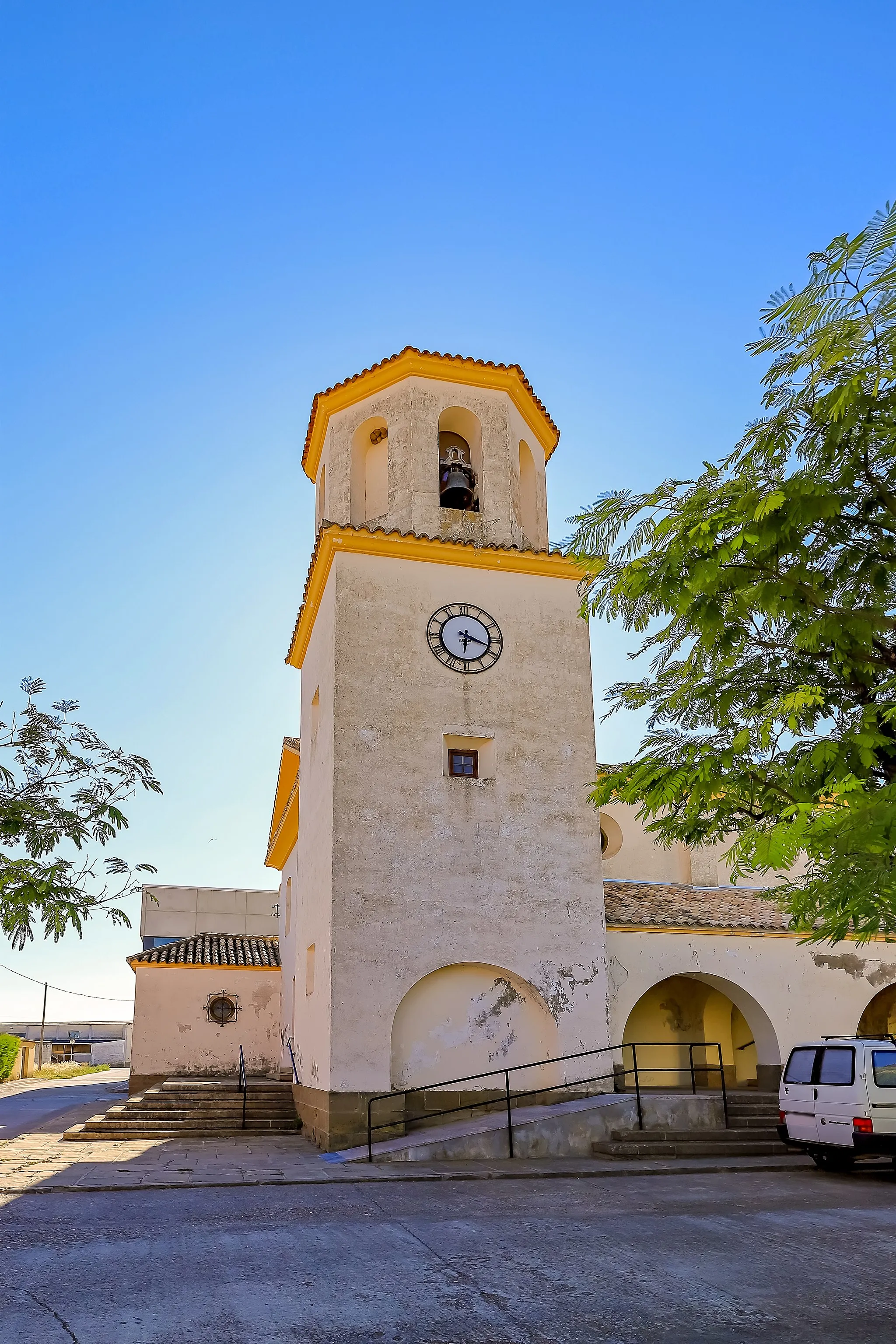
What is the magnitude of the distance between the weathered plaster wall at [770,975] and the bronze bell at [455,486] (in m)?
7.40

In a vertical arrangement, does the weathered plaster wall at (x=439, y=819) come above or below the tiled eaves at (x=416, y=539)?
below

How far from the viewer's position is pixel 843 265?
5516mm

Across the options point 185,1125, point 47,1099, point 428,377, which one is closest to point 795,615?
point 428,377

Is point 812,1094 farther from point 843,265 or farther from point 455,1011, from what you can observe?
point 843,265

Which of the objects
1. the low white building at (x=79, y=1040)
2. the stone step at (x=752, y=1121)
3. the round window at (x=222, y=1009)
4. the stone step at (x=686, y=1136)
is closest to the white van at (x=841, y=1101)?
the stone step at (x=686, y=1136)

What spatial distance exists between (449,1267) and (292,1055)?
1363cm

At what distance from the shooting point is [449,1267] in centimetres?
693

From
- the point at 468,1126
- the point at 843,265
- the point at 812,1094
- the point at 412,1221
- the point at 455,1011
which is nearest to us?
the point at 843,265

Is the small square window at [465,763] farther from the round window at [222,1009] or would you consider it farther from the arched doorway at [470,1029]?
the round window at [222,1009]

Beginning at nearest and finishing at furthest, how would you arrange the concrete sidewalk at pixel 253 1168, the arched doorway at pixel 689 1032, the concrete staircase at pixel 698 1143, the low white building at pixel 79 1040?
the concrete sidewalk at pixel 253 1168
the concrete staircase at pixel 698 1143
the arched doorway at pixel 689 1032
the low white building at pixel 79 1040

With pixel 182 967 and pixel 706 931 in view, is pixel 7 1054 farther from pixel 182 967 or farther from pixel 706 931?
pixel 706 931

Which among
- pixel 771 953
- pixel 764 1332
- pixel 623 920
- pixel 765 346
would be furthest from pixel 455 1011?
pixel 765 346

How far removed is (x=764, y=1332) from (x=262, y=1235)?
419 centimetres

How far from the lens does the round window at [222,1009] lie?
1004 inches
